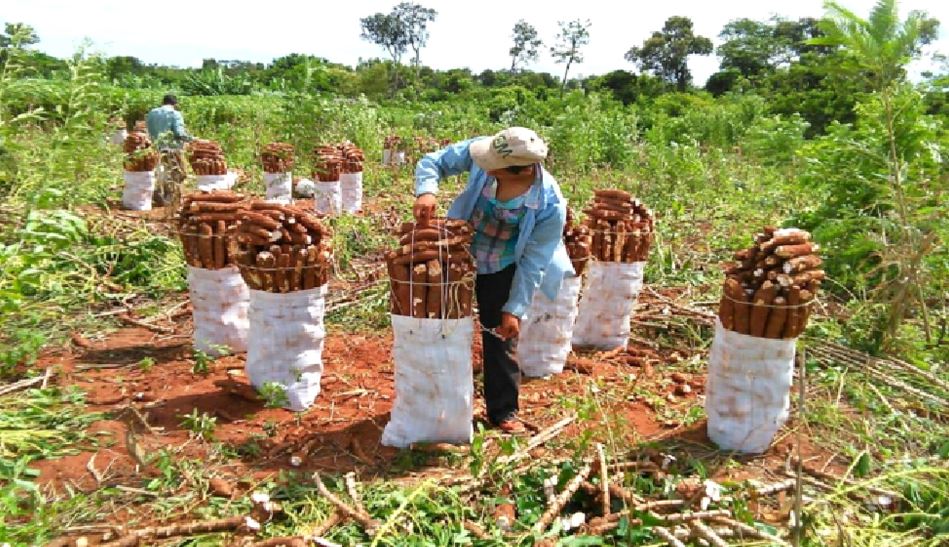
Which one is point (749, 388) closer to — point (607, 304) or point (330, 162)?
point (607, 304)

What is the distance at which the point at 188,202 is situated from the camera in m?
4.30

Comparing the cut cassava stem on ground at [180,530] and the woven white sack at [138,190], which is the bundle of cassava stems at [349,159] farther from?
the cut cassava stem on ground at [180,530]

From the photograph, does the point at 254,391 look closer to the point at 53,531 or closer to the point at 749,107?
the point at 53,531

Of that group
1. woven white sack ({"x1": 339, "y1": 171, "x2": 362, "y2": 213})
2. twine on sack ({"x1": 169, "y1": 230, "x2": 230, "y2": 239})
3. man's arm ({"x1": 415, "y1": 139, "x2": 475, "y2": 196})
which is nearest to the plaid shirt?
man's arm ({"x1": 415, "y1": 139, "x2": 475, "y2": 196})

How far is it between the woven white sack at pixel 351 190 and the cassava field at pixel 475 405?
2.57 meters

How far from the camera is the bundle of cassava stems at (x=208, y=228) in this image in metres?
4.17

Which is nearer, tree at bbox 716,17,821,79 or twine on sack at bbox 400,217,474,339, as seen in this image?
twine on sack at bbox 400,217,474,339

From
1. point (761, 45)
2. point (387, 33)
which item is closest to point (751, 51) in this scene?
point (761, 45)

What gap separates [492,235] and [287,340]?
125 centimetres

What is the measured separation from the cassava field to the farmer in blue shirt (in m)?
0.42

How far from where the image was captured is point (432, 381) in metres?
3.25

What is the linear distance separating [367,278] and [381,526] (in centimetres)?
382

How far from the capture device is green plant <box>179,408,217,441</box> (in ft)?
10.9

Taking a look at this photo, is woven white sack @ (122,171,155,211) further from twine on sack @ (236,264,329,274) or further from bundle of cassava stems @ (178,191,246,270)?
twine on sack @ (236,264,329,274)
